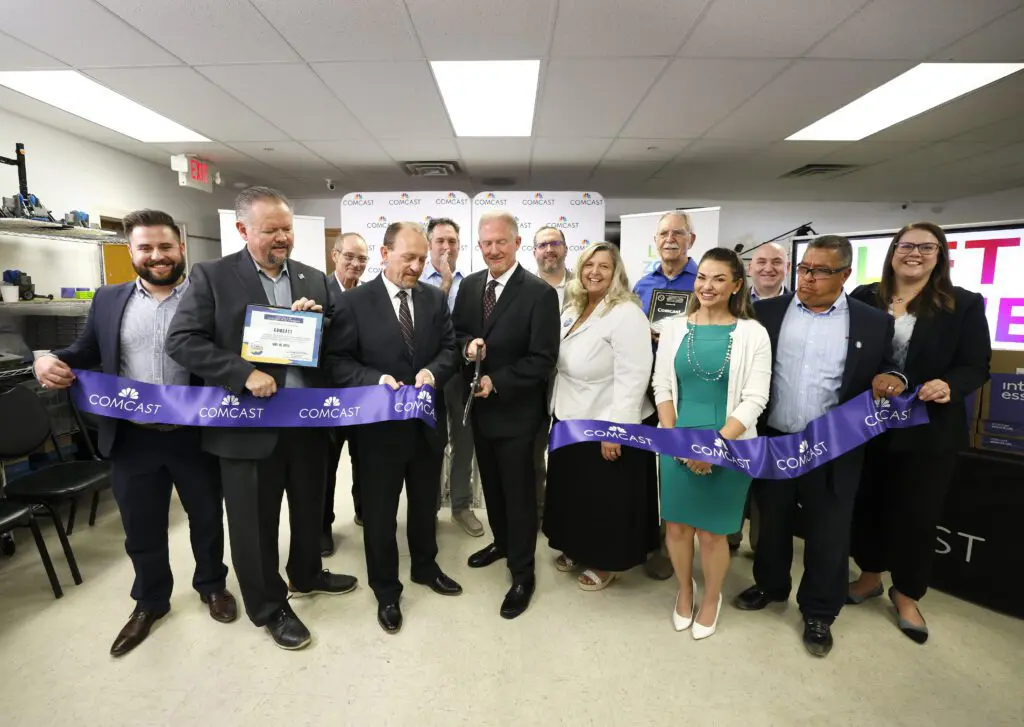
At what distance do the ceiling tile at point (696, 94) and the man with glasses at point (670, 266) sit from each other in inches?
61.7

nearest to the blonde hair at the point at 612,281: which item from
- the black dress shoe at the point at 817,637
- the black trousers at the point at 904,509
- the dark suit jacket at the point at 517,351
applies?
the dark suit jacket at the point at 517,351

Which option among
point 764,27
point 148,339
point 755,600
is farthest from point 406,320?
point 764,27

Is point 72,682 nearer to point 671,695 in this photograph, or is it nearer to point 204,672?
point 204,672

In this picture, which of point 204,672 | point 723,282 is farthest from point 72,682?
point 723,282

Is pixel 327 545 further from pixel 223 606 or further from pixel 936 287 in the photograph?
pixel 936 287

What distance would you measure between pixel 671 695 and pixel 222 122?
5922 mm

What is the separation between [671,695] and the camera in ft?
6.30

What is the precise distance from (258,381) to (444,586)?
1399 millimetres

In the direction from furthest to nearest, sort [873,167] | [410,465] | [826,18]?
[873,167]
[826,18]
[410,465]

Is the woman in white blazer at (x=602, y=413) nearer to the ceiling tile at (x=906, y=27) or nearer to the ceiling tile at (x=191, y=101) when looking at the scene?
the ceiling tile at (x=906, y=27)

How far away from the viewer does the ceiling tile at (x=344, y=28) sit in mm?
2932

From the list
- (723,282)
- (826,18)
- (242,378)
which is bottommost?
(242,378)

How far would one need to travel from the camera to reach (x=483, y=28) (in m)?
3.21

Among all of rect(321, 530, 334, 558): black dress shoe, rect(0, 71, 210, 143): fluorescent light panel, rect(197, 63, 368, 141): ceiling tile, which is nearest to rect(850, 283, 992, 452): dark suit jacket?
rect(321, 530, 334, 558): black dress shoe
